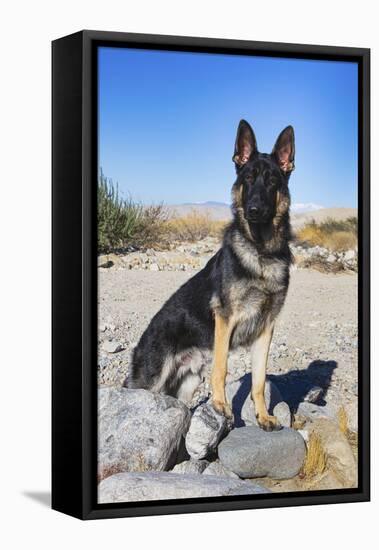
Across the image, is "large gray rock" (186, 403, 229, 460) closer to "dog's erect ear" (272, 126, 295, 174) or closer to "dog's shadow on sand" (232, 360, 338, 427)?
"dog's shadow on sand" (232, 360, 338, 427)

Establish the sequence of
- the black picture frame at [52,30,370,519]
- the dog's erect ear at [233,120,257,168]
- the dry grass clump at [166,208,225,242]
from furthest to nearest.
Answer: the dog's erect ear at [233,120,257,168]
the dry grass clump at [166,208,225,242]
the black picture frame at [52,30,370,519]

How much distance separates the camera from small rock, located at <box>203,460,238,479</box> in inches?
453

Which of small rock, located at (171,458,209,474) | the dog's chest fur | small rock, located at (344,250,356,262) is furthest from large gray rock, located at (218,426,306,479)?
small rock, located at (344,250,356,262)

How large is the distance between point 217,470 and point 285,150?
248 cm

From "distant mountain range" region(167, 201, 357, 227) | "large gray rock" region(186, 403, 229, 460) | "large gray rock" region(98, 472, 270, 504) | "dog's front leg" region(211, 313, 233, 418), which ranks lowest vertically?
"large gray rock" region(98, 472, 270, 504)

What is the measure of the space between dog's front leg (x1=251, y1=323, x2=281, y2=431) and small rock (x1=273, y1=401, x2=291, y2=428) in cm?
13

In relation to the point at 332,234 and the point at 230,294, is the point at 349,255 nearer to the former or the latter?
the point at 332,234

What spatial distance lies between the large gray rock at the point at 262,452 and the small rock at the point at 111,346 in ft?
3.68

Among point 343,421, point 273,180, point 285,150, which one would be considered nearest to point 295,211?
point 273,180

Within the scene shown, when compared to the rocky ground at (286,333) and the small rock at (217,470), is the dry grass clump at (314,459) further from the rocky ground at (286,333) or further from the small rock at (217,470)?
the small rock at (217,470)

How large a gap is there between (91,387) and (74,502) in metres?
0.87

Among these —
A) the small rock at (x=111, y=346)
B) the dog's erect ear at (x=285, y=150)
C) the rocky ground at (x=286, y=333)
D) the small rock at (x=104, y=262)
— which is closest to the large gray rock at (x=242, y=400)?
the rocky ground at (x=286, y=333)

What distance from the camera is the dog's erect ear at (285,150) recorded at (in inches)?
460

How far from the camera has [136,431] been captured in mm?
11148
